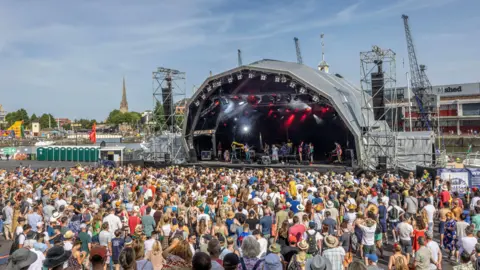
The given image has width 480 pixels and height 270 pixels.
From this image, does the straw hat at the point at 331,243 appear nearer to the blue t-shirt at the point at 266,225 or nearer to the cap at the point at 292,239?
the cap at the point at 292,239

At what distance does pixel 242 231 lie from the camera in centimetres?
805

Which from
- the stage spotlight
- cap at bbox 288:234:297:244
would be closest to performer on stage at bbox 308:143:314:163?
the stage spotlight

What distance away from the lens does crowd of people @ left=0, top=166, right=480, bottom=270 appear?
587 centimetres

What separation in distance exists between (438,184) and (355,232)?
708 centimetres

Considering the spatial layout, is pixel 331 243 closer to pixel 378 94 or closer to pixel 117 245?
pixel 117 245

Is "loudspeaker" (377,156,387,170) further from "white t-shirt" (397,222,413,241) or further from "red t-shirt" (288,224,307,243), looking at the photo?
"red t-shirt" (288,224,307,243)

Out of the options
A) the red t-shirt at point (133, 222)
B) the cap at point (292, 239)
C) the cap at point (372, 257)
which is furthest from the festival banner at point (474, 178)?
the red t-shirt at point (133, 222)

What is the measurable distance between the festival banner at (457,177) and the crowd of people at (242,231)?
9.68ft

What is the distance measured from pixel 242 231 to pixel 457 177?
419 inches

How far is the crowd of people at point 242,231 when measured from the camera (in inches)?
231

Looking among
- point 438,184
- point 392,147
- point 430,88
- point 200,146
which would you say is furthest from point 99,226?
point 430,88

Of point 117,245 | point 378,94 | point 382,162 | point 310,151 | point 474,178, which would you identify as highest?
point 378,94

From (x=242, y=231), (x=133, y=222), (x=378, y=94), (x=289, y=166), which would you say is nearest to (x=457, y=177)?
(x=378, y=94)

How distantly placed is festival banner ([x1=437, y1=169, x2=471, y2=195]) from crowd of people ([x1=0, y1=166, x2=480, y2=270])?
2951mm
